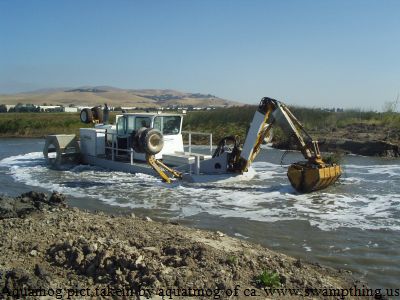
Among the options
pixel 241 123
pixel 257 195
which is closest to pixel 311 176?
pixel 257 195

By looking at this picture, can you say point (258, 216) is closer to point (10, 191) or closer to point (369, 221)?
point (369, 221)

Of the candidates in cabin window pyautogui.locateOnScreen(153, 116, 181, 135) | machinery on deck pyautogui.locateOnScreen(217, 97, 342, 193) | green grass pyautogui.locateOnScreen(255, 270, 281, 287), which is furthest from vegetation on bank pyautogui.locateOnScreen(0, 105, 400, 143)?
green grass pyautogui.locateOnScreen(255, 270, 281, 287)

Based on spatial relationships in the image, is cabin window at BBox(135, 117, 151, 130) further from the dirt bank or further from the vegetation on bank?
the vegetation on bank

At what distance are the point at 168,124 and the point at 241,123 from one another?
1915cm

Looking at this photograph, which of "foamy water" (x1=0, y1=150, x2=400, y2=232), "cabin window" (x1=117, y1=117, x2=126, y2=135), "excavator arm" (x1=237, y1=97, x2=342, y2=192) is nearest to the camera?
"foamy water" (x1=0, y1=150, x2=400, y2=232)

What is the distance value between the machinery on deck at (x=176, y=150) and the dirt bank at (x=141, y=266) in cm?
563

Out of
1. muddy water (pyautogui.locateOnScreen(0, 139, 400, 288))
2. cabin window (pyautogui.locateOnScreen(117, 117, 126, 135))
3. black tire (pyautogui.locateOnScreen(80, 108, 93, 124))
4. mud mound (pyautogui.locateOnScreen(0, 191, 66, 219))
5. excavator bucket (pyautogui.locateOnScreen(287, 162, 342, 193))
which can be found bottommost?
muddy water (pyautogui.locateOnScreen(0, 139, 400, 288))

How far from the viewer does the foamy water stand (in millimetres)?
10766

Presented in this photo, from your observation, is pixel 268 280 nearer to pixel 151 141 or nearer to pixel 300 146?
pixel 300 146

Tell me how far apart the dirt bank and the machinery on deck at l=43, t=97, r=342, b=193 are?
563cm

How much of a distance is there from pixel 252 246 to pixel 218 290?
2.44m

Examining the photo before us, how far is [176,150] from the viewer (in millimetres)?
18016

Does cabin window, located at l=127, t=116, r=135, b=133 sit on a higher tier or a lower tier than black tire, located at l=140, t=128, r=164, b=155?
higher

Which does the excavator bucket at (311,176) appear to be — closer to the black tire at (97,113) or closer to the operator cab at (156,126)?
the operator cab at (156,126)
